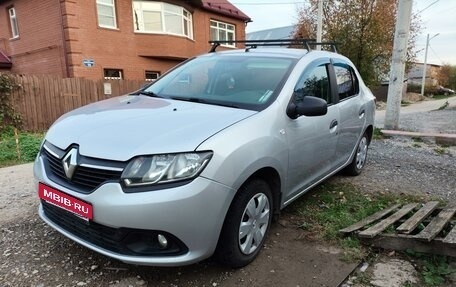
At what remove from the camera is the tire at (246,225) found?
2.68 metres

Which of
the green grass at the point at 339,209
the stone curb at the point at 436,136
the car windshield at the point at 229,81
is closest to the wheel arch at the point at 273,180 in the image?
the car windshield at the point at 229,81

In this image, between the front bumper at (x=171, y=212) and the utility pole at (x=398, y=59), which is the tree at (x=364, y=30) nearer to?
the utility pole at (x=398, y=59)

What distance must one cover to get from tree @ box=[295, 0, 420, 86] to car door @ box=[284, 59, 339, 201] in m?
18.6

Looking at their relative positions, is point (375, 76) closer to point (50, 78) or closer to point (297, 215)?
point (50, 78)

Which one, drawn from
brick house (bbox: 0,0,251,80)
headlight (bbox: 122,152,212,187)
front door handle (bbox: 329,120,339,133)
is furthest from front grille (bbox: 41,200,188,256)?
brick house (bbox: 0,0,251,80)

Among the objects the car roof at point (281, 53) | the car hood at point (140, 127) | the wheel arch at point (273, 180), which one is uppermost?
the car roof at point (281, 53)

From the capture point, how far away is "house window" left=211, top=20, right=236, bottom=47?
21.6 meters

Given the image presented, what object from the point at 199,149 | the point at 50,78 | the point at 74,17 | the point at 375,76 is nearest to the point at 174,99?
the point at 199,149

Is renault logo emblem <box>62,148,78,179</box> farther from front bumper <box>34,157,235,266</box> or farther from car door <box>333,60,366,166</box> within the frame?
car door <box>333,60,366,166</box>

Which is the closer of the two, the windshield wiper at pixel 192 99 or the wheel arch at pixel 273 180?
the wheel arch at pixel 273 180

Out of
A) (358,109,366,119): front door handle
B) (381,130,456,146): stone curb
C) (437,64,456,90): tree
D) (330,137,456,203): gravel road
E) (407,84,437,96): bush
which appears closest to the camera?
(358,109,366,119): front door handle

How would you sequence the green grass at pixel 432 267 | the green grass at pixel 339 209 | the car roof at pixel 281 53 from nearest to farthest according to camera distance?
the green grass at pixel 432 267 < the green grass at pixel 339 209 < the car roof at pixel 281 53

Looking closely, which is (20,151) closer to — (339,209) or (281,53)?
(281,53)

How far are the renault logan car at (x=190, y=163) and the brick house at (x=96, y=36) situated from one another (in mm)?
12414
